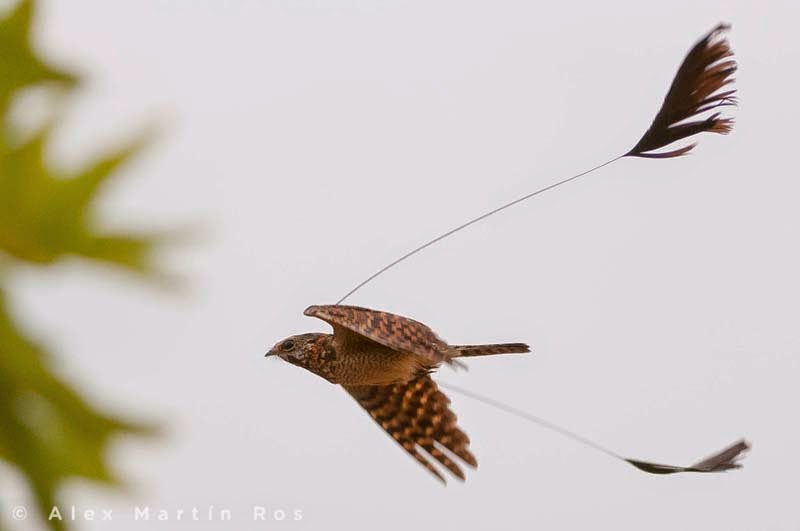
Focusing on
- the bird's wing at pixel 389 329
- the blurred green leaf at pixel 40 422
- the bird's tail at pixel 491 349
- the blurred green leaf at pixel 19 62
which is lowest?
the bird's tail at pixel 491 349

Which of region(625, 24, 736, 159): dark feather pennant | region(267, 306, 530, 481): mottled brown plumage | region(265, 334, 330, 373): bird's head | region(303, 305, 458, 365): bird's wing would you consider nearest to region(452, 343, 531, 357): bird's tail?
region(267, 306, 530, 481): mottled brown plumage

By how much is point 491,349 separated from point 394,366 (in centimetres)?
37

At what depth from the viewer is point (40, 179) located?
1.48ft

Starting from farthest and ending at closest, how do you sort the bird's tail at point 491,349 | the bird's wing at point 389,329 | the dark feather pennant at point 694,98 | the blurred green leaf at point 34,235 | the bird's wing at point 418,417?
the bird's wing at point 418,417, the bird's tail at point 491,349, the bird's wing at point 389,329, the dark feather pennant at point 694,98, the blurred green leaf at point 34,235

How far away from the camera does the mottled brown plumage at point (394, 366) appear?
142 inches

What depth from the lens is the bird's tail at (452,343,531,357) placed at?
12.8 ft

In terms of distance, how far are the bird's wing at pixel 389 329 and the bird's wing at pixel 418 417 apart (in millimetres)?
555

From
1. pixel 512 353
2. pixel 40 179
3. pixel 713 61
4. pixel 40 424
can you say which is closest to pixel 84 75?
pixel 40 179

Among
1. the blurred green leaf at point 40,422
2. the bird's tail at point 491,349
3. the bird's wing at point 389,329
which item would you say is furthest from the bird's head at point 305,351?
the blurred green leaf at point 40,422

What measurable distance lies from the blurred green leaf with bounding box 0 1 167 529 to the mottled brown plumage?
3.03 metres

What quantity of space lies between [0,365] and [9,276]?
0.04 metres

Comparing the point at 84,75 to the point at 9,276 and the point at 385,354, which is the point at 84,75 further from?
the point at 385,354

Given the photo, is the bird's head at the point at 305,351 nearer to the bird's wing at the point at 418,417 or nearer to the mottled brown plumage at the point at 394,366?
the mottled brown plumage at the point at 394,366

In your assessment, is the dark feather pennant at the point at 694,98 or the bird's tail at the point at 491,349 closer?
the dark feather pennant at the point at 694,98
